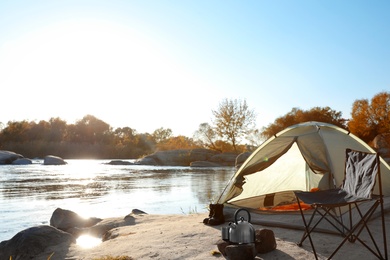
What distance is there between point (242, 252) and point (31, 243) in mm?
3304

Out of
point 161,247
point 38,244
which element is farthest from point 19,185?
point 161,247

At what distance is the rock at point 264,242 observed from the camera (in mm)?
4582

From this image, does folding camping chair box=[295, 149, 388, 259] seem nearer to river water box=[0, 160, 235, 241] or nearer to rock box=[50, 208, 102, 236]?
rock box=[50, 208, 102, 236]

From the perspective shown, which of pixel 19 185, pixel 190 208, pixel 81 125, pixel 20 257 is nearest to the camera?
pixel 20 257

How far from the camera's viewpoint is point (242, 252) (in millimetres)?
4246

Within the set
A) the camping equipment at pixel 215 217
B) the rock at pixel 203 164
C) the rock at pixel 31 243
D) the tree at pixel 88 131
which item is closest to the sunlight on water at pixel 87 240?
the rock at pixel 31 243

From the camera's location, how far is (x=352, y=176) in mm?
4605

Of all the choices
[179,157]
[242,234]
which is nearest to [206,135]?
[179,157]

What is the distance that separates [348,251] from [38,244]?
4267mm

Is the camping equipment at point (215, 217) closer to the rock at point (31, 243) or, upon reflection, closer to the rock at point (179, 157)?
the rock at point (31, 243)

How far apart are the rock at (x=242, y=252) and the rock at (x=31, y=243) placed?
2742 mm

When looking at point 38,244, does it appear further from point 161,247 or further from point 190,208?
point 190,208

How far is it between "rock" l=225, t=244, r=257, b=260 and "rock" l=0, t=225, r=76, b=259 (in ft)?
9.00

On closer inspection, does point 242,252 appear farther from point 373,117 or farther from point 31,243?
point 373,117
